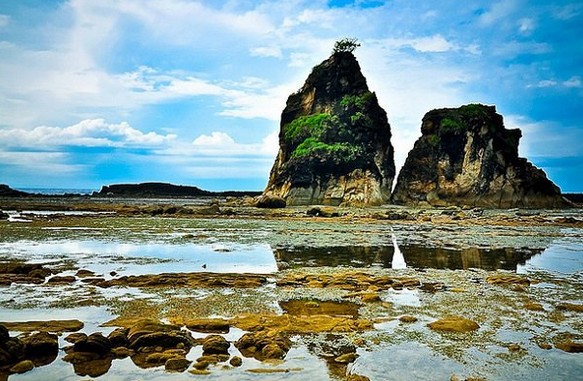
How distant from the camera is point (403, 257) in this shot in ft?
67.9

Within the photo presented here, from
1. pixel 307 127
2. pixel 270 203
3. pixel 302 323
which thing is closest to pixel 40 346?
pixel 302 323

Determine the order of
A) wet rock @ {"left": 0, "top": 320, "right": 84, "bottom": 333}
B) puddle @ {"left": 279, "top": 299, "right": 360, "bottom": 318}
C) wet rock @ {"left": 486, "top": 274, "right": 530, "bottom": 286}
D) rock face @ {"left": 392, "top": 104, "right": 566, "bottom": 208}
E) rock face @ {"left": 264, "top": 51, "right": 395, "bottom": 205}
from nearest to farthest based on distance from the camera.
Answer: wet rock @ {"left": 0, "top": 320, "right": 84, "bottom": 333} < puddle @ {"left": 279, "top": 299, "right": 360, "bottom": 318} < wet rock @ {"left": 486, "top": 274, "right": 530, "bottom": 286} < rock face @ {"left": 264, "top": 51, "right": 395, "bottom": 205} < rock face @ {"left": 392, "top": 104, "right": 566, "bottom": 208}

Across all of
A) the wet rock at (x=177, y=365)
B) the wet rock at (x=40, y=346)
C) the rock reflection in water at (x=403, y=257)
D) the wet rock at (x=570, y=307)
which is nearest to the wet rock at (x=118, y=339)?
the wet rock at (x=40, y=346)

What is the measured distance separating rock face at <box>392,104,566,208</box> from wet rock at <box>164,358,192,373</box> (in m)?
86.9

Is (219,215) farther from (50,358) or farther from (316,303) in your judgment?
(50,358)

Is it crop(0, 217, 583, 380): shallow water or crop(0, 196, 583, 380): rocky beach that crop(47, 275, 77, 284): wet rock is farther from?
crop(0, 217, 583, 380): shallow water

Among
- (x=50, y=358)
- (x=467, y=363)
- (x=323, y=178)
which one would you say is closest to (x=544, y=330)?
(x=467, y=363)

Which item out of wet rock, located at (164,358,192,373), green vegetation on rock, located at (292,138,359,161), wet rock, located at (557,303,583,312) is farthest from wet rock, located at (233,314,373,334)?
green vegetation on rock, located at (292,138,359,161)

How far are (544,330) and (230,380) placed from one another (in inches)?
256

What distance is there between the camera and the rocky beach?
7465mm

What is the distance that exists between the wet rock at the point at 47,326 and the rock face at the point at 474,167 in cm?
8602

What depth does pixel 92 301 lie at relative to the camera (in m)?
11.5

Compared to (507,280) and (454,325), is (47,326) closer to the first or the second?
(454,325)

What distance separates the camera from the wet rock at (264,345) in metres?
7.91
